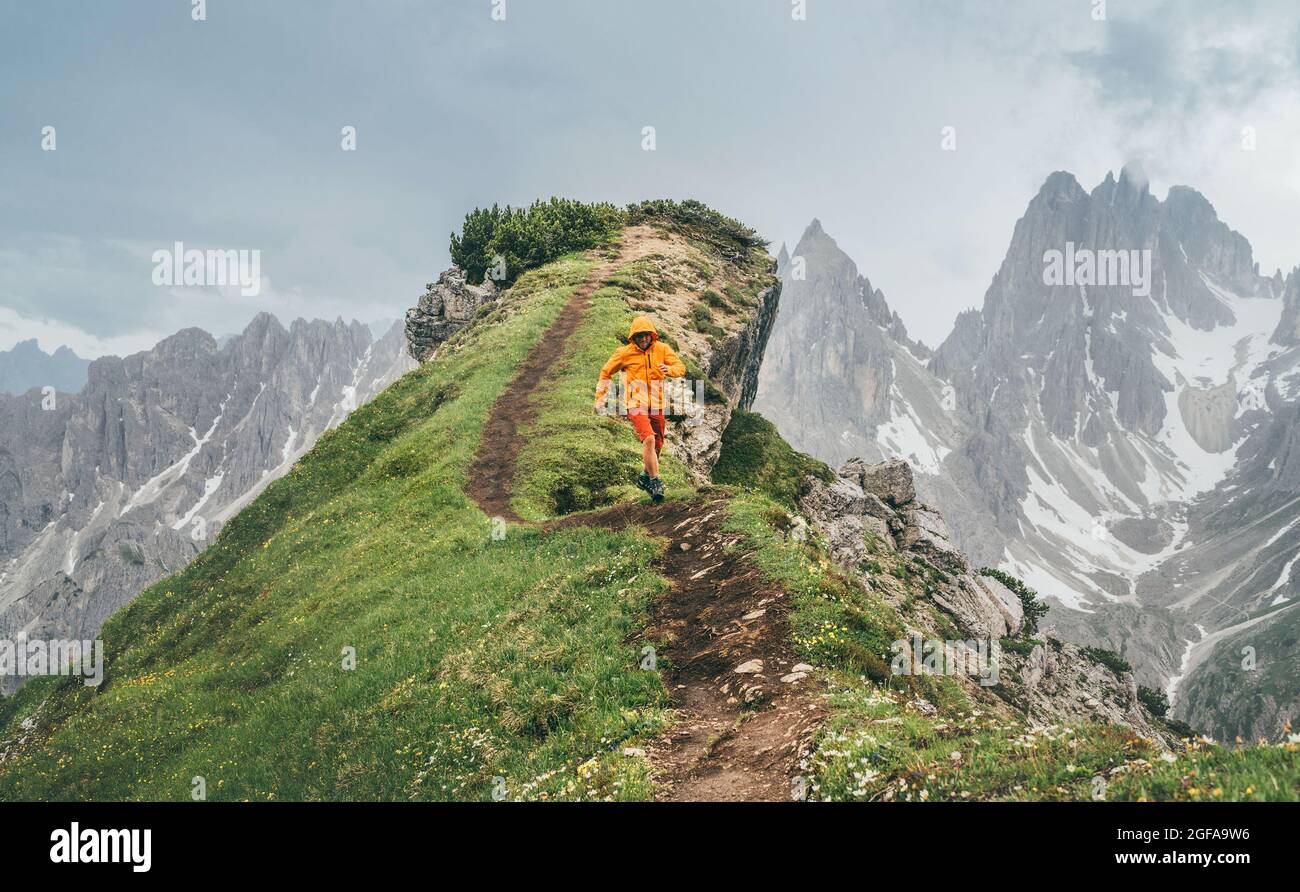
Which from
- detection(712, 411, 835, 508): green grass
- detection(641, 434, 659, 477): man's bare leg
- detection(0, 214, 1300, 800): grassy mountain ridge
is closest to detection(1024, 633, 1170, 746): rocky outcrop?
detection(0, 214, 1300, 800): grassy mountain ridge

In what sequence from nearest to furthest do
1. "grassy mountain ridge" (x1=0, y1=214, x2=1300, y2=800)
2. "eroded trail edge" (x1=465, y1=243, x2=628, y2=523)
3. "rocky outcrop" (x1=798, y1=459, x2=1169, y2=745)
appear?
1. "grassy mountain ridge" (x1=0, y1=214, x2=1300, y2=800)
2. "eroded trail edge" (x1=465, y1=243, x2=628, y2=523)
3. "rocky outcrop" (x1=798, y1=459, x2=1169, y2=745)

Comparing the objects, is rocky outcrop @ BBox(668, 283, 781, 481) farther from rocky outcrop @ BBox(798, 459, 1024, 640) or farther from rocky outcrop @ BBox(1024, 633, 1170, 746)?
rocky outcrop @ BBox(1024, 633, 1170, 746)

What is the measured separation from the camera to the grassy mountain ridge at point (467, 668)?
7801mm

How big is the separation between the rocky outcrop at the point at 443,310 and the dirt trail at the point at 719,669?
40.3 m

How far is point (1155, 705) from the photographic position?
58.1 metres

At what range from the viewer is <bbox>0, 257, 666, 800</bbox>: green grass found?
36.9ft

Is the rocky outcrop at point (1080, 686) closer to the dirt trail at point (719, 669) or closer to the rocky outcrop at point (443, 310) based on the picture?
the dirt trail at point (719, 669)

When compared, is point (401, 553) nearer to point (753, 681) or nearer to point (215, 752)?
point (215, 752)

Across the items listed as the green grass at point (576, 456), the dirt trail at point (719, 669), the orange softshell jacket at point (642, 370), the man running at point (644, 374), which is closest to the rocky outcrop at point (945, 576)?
the green grass at point (576, 456)

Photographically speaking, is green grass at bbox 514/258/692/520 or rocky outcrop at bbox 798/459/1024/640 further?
rocky outcrop at bbox 798/459/1024/640

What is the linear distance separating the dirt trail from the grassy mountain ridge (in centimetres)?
36
